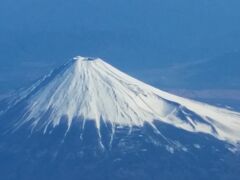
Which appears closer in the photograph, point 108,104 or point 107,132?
point 107,132

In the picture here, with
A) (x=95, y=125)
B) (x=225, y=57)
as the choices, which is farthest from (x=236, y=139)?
(x=225, y=57)

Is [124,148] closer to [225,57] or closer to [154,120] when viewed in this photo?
[154,120]

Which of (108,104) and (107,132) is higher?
(108,104)

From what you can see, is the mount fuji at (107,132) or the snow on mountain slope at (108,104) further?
the snow on mountain slope at (108,104)

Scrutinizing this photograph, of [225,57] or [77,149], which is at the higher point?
[225,57]

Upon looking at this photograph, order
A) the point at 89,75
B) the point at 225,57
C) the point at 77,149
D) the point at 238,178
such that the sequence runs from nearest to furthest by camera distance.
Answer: the point at 238,178 → the point at 77,149 → the point at 89,75 → the point at 225,57
